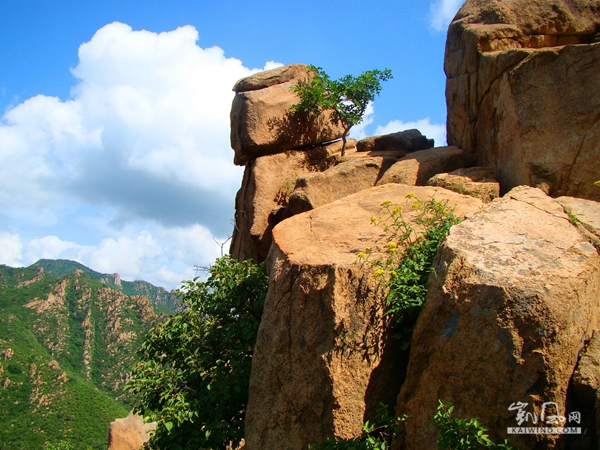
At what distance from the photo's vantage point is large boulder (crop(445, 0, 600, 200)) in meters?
7.74

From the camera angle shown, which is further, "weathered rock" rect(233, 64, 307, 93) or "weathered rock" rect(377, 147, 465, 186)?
"weathered rock" rect(233, 64, 307, 93)

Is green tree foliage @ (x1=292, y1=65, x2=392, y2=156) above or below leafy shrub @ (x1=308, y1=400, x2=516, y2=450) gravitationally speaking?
above

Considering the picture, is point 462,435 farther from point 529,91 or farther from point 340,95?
point 340,95

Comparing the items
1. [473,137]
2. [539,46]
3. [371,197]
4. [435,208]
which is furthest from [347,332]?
[539,46]

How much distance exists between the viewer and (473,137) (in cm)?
1011

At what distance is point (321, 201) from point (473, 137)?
3324 millimetres

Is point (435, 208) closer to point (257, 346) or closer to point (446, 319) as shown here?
point (446, 319)

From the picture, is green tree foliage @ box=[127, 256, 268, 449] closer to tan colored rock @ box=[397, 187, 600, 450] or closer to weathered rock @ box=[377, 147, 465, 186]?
tan colored rock @ box=[397, 187, 600, 450]

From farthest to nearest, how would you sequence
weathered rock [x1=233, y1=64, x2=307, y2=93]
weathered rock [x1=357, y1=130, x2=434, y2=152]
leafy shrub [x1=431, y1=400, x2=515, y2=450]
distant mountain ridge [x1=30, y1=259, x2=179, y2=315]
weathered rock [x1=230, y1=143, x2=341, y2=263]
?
distant mountain ridge [x1=30, y1=259, x2=179, y2=315], weathered rock [x1=233, y1=64, x2=307, y2=93], weathered rock [x1=357, y1=130, x2=434, y2=152], weathered rock [x1=230, y1=143, x2=341, y2=263], leafy shrub [x1=431, y1=400, x2=515, y2=450]

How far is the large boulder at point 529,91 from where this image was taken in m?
7.74

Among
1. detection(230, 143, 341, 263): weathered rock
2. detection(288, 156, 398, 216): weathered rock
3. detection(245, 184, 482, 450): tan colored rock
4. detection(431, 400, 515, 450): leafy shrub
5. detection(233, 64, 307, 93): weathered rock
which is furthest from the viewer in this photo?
detection(233, 64, 307, 93): weathered rock

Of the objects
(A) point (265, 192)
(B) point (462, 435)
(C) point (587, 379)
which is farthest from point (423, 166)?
(B) point (462, 435)

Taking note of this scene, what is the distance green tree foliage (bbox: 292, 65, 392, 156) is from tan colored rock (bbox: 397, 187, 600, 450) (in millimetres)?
7705

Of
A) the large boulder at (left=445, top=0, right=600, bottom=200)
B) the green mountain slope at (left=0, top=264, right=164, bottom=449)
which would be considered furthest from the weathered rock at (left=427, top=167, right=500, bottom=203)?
the green mountain slope at (left=0, top=264, right=164, bottom=449)
